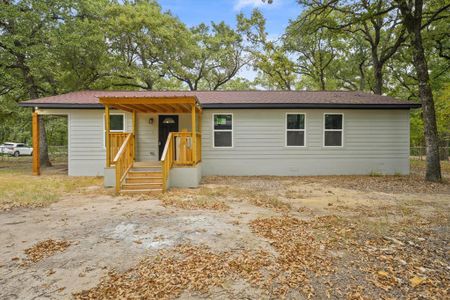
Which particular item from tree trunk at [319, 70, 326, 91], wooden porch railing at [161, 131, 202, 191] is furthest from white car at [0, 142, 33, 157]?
tree trunk at [319, 70, 326, 91]

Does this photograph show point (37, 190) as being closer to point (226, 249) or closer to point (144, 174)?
point (144, 174)

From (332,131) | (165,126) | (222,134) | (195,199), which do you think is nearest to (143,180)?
(195,199)

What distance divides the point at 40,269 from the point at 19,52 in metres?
12.0

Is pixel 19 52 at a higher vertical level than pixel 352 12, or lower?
lower

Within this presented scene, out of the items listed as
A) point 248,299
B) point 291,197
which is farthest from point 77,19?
point 248,299

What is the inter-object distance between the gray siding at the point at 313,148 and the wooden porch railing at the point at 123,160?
117 inches

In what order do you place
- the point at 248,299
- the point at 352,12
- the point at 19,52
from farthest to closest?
the point at 19,52
the point at 352,12
the point at 248,299

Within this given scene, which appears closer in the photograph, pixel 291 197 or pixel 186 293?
pixel 186 293

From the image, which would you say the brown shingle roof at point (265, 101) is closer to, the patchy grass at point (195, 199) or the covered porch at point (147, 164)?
the covered porch at point (147, 164)

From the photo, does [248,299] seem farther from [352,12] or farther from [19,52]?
[19,52]

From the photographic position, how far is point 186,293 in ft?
7.95

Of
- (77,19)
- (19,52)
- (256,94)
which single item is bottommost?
(256,94)

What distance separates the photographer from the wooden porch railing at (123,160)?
6707 mm

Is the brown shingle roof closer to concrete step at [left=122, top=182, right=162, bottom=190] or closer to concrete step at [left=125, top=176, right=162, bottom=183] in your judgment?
concrete step at [left=125, top=176, right=162, bottom=183]
